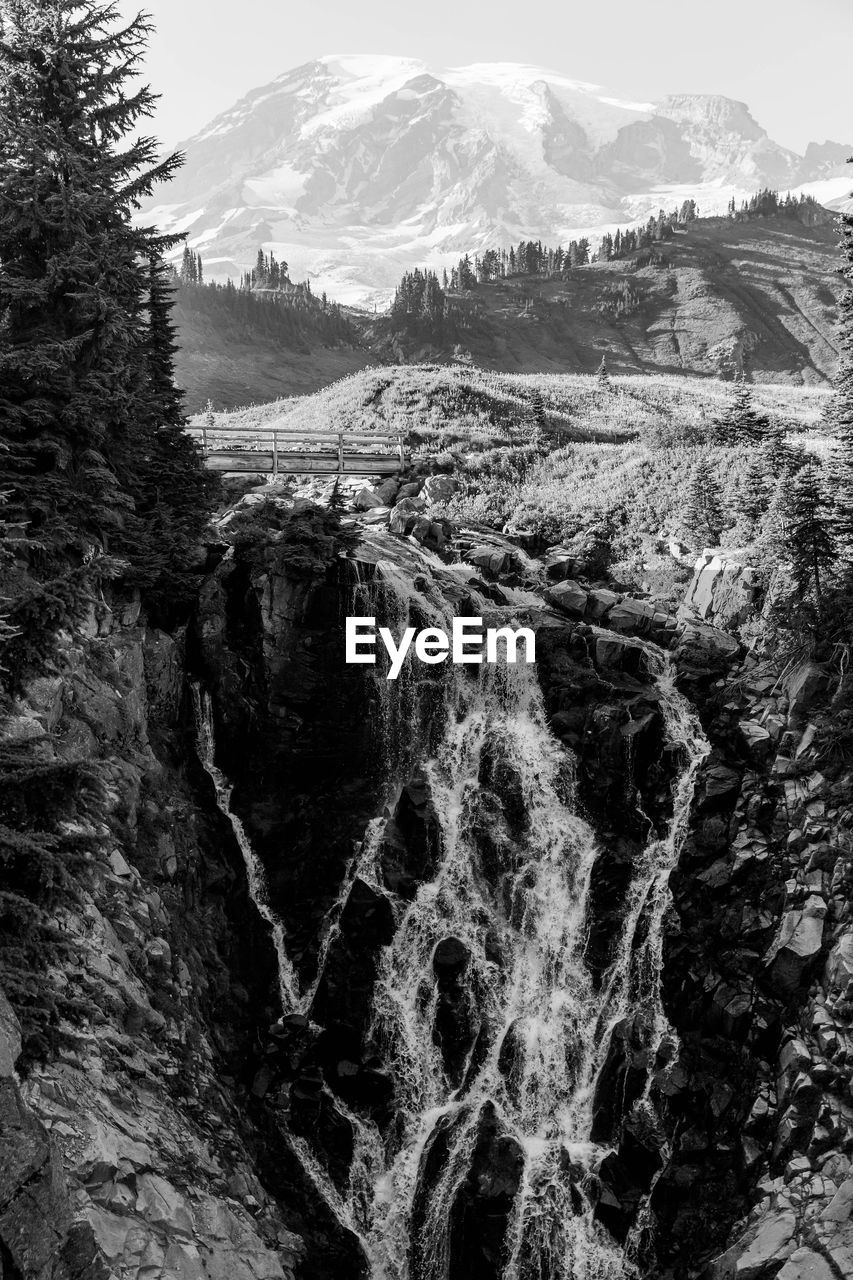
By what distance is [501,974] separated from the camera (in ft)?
68.7

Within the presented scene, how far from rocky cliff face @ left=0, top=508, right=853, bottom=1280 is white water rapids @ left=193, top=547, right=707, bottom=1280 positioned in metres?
0.07

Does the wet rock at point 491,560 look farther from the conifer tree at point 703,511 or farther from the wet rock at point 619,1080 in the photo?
the wet rock at point 619,1080

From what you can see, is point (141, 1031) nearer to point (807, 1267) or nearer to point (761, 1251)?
point (761, 1251)

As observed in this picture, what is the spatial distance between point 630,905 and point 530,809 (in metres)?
3.55

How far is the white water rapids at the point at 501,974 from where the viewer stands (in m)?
18.2

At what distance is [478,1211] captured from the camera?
18109 mm

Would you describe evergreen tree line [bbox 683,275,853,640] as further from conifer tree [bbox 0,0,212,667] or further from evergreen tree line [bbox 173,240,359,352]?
evergreen tree line [bbox 173,240,359,352]

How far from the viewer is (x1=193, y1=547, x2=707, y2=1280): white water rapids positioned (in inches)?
715

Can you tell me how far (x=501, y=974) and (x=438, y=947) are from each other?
1.69 m

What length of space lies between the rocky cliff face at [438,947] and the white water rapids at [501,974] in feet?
0.24

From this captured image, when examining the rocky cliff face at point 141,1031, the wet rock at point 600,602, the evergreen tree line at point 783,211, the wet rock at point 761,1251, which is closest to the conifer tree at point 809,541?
the wet rock at point 600,602

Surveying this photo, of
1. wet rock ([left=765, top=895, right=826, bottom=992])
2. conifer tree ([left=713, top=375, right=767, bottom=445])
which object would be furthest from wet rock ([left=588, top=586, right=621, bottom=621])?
conifer tree ([left=713, top=375, right=767, bottom=445])

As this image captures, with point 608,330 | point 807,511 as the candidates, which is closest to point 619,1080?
point 807,511

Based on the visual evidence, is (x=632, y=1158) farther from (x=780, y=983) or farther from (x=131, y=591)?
(x=131, y=591)
